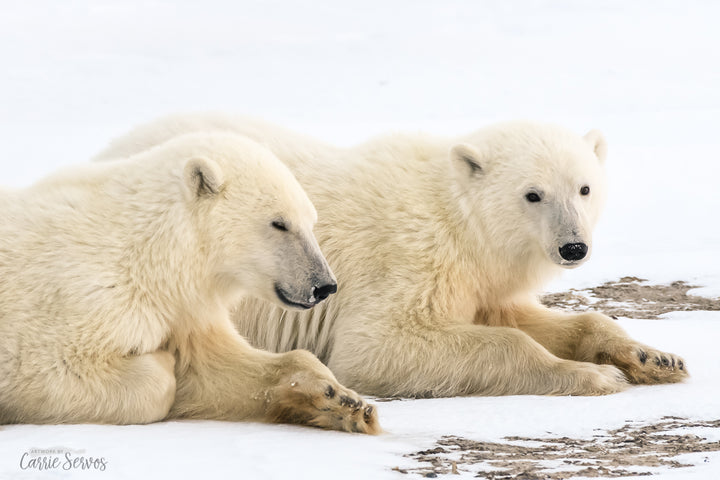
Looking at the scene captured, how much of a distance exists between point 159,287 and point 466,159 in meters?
1.94

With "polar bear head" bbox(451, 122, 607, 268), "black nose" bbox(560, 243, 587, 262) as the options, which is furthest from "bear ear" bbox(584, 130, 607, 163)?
"black nose" bbox(560, 243, 587, 262)

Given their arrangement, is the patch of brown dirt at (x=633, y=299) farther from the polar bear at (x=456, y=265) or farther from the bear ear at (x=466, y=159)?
the bear ear at (x=466, y=159)

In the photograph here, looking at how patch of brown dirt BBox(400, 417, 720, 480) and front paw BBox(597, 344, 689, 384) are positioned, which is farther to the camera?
front paw BBox(597, 344, 689, 384)

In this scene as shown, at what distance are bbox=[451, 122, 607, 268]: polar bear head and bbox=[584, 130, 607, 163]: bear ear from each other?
0.13 metres

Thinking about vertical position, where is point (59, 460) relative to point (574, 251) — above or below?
below

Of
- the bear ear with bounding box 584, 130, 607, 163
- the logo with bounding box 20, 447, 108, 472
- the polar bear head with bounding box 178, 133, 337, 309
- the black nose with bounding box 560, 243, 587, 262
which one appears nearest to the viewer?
the logo with bounding box 20, 447, 108, 472

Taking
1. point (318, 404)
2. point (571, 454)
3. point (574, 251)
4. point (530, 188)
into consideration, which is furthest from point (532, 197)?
point (571, 454)

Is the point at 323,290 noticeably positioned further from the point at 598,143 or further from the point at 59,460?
the point at 598,143

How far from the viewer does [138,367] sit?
4.24 m

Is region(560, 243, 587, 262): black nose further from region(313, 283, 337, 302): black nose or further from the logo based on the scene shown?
the logo

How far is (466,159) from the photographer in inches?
222

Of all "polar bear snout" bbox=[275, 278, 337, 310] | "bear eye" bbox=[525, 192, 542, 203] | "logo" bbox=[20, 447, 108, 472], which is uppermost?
"bear eye" bbox=[525, 192, 542, 203]

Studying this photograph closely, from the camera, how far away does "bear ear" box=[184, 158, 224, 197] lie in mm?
4238

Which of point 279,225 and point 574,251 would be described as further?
point 574,251
